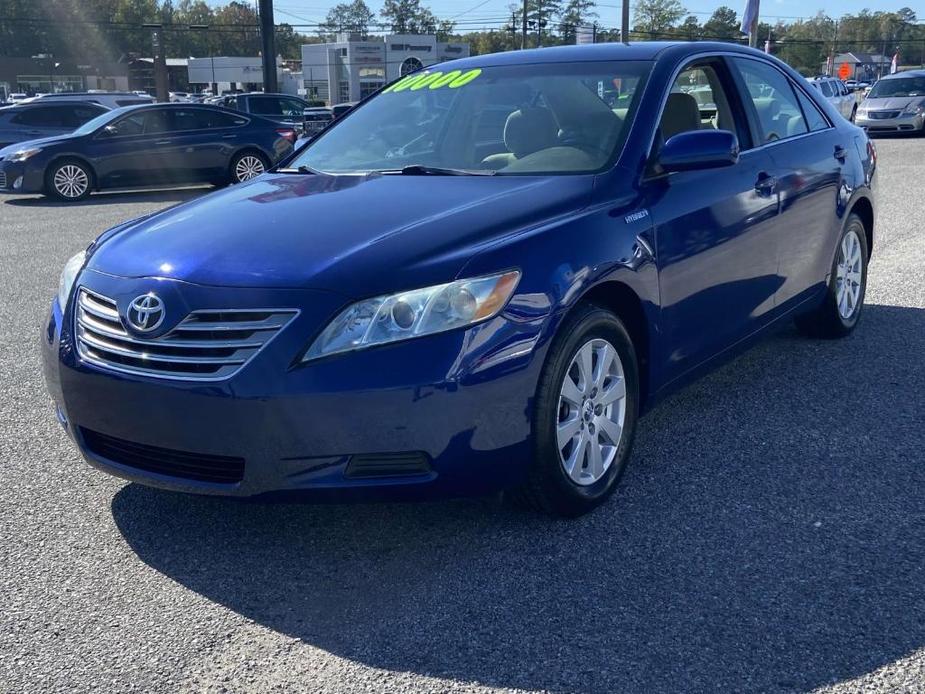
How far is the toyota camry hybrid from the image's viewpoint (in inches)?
118

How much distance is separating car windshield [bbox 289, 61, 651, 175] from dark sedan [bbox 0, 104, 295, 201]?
395 inches

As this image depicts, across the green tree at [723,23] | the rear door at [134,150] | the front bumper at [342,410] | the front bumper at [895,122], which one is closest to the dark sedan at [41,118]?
the rear door at [134,150]

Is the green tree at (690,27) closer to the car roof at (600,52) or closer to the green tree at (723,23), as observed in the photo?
the green tree at (723,23)

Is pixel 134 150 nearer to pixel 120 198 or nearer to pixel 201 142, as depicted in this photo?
pixel 120 198

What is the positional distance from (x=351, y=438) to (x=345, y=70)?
78.9 metres

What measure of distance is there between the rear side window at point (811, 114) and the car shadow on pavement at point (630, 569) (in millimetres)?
1896

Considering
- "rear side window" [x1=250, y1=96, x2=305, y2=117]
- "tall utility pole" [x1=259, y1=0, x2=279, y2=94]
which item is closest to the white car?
"rear side window" [x1=250, y1=96, x2=305, y2=117]

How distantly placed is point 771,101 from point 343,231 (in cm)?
283

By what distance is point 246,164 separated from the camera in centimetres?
1641

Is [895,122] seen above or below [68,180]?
above

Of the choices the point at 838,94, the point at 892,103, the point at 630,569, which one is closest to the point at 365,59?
the point at 838,94

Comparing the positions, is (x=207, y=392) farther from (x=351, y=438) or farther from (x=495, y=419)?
(x=495, y=419)

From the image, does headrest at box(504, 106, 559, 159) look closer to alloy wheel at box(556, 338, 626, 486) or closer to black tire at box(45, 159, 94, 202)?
alloy wheel at box(556, 338, 626, 486)

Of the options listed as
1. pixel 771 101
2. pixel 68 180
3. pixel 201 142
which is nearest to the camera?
pixel 771 101
